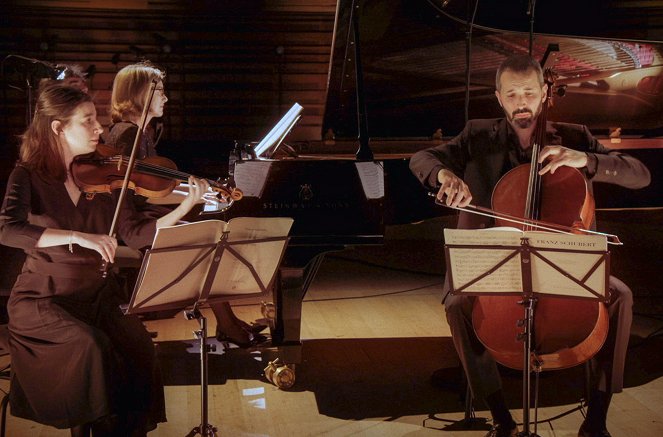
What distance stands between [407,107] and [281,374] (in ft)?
7.92

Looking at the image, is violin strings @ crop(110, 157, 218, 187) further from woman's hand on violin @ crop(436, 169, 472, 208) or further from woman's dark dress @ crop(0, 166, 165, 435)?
woman's hand on violin @ crop(436, 169, 472, 208)

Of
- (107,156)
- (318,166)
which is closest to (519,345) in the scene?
(318,166)

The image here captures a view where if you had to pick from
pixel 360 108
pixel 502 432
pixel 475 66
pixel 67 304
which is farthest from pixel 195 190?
pixel 475 66

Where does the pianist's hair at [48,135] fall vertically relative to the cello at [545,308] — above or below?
above

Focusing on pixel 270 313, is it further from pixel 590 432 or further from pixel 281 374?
pixel 590 432

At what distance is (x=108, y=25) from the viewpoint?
8.65 metres

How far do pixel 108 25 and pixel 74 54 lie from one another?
0.48 metres

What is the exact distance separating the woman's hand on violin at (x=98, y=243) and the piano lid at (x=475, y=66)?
1.95 m

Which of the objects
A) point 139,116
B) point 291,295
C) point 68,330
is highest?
point 139,116

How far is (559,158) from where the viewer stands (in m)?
2.83

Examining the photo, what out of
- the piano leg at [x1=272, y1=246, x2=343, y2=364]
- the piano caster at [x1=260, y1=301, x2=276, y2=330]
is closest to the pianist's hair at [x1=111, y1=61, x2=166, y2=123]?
the piano leg at [x1=272, y1=246, x2=343, y2=364]

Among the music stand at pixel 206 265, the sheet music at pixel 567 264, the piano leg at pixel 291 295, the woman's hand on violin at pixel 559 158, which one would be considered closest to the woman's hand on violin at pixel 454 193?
the woman's hand on violin at pixel 559 158

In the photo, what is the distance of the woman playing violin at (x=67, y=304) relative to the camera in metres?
2.55

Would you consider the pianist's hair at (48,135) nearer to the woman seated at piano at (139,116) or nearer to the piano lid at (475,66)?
the woman seated at piano at (139,116)
